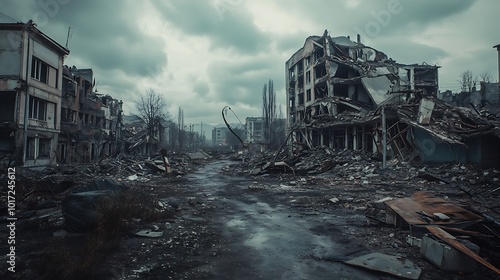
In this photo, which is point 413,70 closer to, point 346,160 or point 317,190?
point 346,160

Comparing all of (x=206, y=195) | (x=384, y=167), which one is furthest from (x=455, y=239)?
(x=384, y=167)

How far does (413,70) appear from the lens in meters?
33.3

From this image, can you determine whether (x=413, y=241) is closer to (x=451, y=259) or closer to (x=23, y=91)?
(x=451, y=259)

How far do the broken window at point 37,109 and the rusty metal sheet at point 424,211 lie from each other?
2139 cm

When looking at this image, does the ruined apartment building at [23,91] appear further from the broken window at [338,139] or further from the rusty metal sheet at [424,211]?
the broken window at [338,139]

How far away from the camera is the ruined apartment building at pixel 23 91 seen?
1672 centimetres

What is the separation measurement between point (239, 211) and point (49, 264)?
5.08m

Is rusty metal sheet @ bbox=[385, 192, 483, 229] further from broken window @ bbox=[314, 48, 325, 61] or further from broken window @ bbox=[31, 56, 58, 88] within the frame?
broken window @ bbox=[314, 48, 325, 61]

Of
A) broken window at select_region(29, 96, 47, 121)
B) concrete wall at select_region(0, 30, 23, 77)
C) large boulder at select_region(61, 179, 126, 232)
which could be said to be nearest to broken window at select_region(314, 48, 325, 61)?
broken window at select_region(29, 96, 47, 121)

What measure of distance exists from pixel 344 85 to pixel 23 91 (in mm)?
28673

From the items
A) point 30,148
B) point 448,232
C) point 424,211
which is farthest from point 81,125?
point 448,232

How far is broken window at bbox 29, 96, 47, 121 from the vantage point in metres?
18.2

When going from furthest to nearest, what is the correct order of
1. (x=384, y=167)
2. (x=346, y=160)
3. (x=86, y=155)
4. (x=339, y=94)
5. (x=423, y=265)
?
(x=339, y=94), (x=86, y=155), (x=346, y=160), (x=384, y=167), (x=423, y=265)

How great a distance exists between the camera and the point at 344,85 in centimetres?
3150
